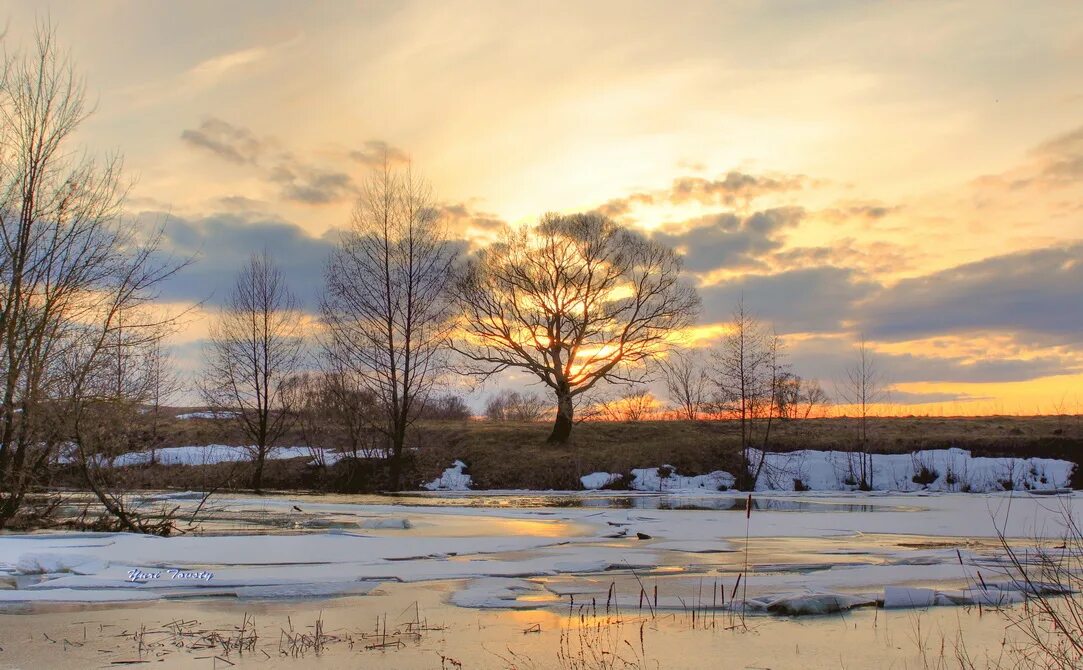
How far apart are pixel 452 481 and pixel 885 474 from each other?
16.8 m

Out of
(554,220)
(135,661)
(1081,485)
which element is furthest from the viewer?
(554,220)

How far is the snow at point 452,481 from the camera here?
106 feet

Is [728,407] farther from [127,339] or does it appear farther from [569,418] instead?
[127,339]

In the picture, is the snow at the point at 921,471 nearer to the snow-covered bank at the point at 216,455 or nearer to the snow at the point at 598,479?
the snow at the point at 598,479

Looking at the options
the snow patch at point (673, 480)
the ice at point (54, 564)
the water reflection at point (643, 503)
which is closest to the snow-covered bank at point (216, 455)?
the water reflection at point (643, 503)

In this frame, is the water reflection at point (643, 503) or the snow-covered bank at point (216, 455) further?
the snow-covered bank at point (216, 455)

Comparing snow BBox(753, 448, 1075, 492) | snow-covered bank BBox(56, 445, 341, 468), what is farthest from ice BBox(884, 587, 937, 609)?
snow-covered bank BBox(56, 445, 341, 468)

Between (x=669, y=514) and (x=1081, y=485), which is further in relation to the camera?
(x=1081, y=485)

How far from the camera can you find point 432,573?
9.91 metres

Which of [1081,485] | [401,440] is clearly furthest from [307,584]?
[1081,485]

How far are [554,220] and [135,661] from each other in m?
29.8

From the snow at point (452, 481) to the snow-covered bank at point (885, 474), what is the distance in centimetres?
486

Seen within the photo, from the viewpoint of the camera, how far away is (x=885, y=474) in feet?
100

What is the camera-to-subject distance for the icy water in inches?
239
